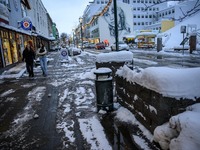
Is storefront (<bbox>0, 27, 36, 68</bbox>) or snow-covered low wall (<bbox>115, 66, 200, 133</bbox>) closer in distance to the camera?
snow-covered low wall (<bbox>115, 66, 200, 133</bbox>)

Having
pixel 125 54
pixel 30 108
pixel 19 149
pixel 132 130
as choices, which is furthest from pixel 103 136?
pixel 125 54

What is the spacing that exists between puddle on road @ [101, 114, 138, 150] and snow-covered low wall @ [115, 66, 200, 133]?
1.63 feet

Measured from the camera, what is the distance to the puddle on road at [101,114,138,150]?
12.6ft

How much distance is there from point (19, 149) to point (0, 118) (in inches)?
83.8

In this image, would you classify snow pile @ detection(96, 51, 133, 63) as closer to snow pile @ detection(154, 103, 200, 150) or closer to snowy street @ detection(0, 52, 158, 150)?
snowy street @ detection(0, 52, 158, 150)

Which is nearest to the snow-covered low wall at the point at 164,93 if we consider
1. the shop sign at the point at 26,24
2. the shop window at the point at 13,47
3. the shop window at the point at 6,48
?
the shop window at the point at 6,48

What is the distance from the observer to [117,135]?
4.29 m

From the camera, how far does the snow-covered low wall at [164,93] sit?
3459 millimetres

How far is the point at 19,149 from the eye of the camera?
389 cm

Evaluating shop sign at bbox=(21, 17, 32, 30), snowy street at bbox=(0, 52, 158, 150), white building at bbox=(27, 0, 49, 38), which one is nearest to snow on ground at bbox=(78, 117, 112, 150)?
snowy street at bbox=(0, 52, 158, 150)

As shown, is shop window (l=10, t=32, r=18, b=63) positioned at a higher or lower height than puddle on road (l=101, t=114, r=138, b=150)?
higher

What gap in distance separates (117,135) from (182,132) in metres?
1.73

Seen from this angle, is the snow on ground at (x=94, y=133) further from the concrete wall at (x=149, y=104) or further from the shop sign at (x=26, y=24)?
the shop sign at (x=26, y=24)

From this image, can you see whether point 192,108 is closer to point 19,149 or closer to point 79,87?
point 19,149
